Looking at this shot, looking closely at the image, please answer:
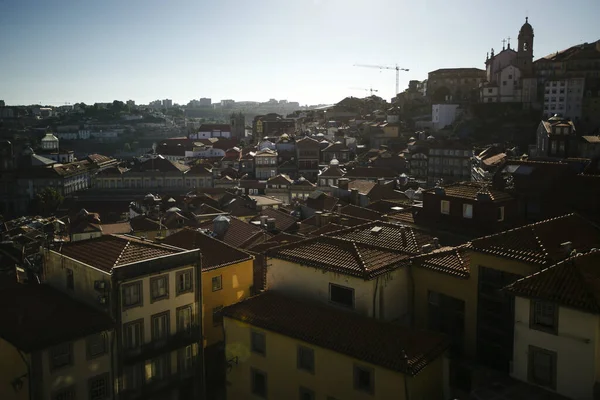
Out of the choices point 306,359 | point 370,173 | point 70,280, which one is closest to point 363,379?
point 306,359

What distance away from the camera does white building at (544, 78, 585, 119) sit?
7981 centimetres

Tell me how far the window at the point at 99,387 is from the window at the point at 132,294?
8.17 ft

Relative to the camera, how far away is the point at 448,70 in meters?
109

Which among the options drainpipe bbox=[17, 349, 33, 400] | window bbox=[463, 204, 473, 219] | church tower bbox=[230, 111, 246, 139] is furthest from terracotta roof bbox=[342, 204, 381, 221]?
church tower bbox=[230, 111, 246, 139]

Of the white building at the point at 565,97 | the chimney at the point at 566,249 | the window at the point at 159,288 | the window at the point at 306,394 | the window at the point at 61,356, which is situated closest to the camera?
the chimney at the point at 566,249

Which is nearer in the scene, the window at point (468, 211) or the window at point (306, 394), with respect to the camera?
the window at point (306, 394)

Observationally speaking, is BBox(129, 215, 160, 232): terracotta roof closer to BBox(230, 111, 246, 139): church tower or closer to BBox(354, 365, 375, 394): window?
BBox(354, 365, 375, 394): window

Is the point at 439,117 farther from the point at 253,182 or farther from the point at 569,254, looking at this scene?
the point at 569,254

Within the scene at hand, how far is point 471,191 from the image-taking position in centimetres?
2562

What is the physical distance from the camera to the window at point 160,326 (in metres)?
20.1

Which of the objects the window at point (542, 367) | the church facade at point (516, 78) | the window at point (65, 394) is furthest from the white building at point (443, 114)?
the window at point (65, 394)

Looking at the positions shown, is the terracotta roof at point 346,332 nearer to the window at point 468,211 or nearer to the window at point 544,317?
the window at point 544,317

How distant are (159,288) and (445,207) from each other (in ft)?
43.5

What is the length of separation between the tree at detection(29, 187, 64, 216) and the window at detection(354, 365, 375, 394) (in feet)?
214
